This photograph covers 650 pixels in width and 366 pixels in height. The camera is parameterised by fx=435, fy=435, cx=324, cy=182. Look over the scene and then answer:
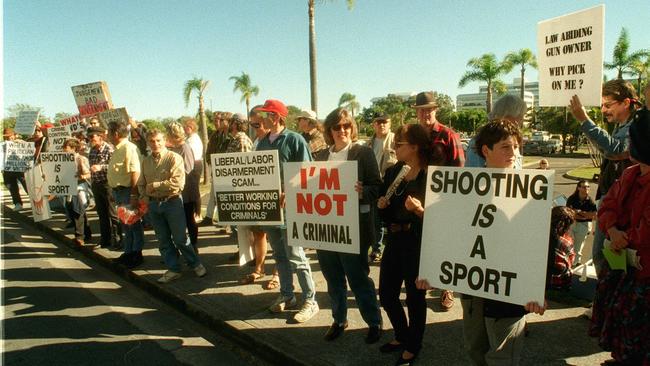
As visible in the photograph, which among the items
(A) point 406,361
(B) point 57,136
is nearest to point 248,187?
(A) point 406,361

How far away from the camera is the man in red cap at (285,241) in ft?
13.9

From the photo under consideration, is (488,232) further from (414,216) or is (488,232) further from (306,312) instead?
(306,312)

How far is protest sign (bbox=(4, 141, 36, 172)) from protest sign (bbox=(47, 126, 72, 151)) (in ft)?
4.55

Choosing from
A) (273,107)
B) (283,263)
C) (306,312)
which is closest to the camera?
(306,312)

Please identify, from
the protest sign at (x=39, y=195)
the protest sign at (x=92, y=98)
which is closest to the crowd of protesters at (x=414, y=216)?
the protest sign at (x=39, y=195)

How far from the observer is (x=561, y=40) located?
3.59 metres

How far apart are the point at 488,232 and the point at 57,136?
9.39 m

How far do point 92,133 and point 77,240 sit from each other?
2.24 m

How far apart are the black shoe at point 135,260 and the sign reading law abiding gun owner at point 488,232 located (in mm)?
4956

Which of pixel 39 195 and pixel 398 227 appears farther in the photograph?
pixel 39 195

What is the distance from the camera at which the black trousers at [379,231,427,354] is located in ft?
10.2

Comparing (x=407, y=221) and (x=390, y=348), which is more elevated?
(x=407, y=221)

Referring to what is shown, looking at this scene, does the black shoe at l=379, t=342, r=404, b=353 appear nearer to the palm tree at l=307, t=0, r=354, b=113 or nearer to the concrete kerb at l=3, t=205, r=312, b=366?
the concrete kerb at l=3, t=205, r=312, b=366

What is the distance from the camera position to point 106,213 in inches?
284
